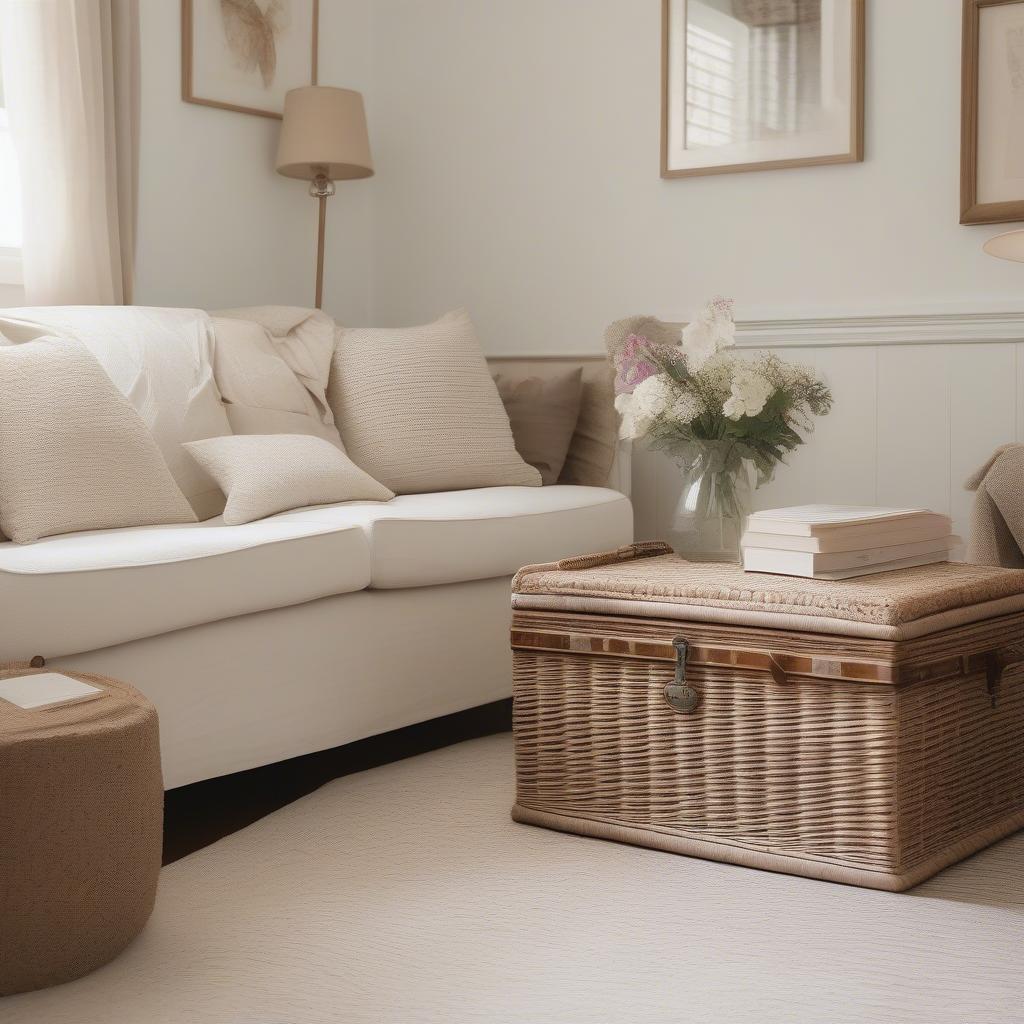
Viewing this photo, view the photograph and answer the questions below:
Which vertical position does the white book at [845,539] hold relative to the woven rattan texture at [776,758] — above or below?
above

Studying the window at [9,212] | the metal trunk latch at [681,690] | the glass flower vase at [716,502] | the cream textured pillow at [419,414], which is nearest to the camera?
the metal trunk latch at [681,690]

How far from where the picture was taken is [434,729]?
3.14 m

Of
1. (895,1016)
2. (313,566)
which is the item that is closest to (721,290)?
(313,566)

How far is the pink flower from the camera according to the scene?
247cm

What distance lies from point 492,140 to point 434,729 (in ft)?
6.69

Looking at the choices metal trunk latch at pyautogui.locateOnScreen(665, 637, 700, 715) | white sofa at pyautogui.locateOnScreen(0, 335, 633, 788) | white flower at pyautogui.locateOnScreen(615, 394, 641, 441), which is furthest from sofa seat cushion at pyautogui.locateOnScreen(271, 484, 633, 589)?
metal trunk latch at pyautogui.locateOnScreen(665, 637, 700, 715)

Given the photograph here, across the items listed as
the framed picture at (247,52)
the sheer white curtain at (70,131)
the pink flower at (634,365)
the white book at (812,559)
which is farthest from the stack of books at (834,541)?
the framed picture at (247,52)

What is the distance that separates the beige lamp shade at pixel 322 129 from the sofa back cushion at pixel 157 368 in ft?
3.34

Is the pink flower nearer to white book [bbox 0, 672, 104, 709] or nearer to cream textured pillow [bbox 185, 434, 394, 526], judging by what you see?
cream textured pillow [bbox 185, 434, 394, 526]

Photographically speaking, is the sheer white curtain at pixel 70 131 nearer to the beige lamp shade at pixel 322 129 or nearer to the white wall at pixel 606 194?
the beige lamp shade at pixel 322 129

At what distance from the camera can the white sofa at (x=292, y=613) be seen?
2049 mm

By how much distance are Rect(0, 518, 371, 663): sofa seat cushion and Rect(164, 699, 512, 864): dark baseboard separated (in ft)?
1.02

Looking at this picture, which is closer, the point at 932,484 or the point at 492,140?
the point at 932,484

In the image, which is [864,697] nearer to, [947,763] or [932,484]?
[947,763]
